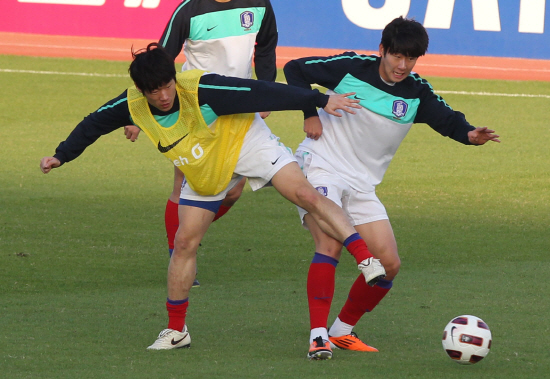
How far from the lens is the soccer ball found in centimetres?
468

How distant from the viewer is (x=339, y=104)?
488 centimetres

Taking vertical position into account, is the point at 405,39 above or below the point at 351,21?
below

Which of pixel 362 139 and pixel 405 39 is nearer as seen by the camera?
pixel 405 39

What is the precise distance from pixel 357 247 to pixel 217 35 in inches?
100

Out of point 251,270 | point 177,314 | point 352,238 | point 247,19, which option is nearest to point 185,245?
point 177,314

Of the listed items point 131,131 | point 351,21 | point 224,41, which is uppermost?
point 351,21

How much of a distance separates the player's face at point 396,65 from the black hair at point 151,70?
1.21m

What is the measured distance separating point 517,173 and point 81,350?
7.56m

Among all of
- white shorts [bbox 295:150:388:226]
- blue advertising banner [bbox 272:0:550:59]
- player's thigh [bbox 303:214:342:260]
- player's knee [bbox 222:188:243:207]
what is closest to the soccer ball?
player's thigh [bbox 303:214:342:260]

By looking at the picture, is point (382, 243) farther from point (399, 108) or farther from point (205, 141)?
point (205, 141)

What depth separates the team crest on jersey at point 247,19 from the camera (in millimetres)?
6891

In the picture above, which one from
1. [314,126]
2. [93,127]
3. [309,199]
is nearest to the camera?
[309,199]

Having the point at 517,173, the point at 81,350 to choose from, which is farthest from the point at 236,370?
the point at 517,173

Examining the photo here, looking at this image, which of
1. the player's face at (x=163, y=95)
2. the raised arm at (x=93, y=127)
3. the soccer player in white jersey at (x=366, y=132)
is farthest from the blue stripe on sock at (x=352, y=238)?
the raised arm at (x=93, y=127)
